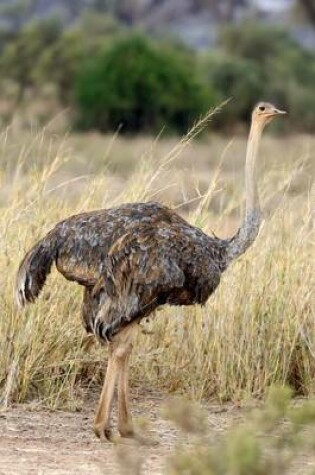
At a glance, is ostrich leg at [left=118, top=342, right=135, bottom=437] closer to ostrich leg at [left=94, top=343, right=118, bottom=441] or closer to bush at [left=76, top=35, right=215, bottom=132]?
ostrich leg at [left=94, top=343, right=118, bottom=441]

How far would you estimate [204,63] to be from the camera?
36781mm

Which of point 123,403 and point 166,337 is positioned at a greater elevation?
point 166,337

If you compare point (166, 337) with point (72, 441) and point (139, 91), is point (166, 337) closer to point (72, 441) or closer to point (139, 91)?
point (72, 441)

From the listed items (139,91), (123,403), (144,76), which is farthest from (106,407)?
(144,76)

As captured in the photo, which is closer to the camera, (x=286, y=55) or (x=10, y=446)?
(x=10, y=446)

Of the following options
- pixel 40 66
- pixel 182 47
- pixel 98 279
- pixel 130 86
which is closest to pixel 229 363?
pixel 98 279

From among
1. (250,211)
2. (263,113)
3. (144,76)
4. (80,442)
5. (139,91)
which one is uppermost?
(144,76)

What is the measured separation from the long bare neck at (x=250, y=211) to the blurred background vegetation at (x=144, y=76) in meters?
8.08

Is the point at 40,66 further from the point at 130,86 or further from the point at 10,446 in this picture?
the point at 10,446

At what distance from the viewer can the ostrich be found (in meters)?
6.08

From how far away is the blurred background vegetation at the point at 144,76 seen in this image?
2767 centimetres

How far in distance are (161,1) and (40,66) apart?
4688 centimetres

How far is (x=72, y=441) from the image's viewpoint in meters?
6.21

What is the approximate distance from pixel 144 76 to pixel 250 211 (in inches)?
840
